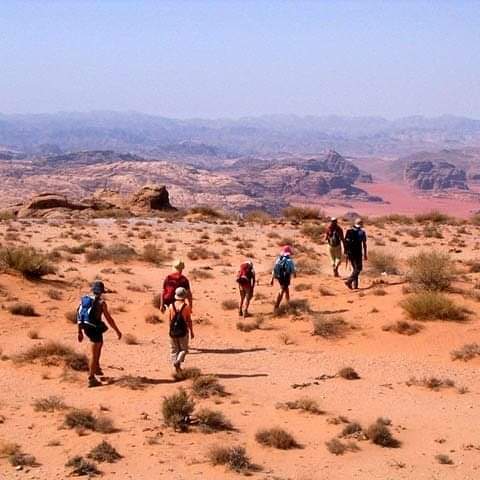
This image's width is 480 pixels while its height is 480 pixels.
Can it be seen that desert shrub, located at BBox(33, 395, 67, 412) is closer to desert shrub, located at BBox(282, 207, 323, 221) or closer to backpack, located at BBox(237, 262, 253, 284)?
backpack, located at BBox(237, 262, 253, 284)

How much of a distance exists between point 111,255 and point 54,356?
1225 cm

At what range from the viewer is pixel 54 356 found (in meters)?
12.8

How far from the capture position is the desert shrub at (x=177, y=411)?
9734 mm

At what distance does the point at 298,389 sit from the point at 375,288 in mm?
7678

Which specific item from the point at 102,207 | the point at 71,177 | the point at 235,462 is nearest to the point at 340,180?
the point at 71,177

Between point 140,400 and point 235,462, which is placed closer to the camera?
point 235,462

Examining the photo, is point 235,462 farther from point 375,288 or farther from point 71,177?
point 71,177

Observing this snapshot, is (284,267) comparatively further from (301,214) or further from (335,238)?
(301,214)

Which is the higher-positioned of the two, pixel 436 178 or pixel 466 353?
pixel 466 353

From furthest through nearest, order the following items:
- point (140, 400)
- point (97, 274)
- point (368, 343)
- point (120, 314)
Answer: point (97, 274) < point (120, 314) < point (368, 343) < point (140, 400)

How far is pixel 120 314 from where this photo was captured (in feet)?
56.3

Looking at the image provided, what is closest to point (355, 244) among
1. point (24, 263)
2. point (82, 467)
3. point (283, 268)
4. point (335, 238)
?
point (335, 238)

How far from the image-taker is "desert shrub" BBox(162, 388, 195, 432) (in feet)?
31.9

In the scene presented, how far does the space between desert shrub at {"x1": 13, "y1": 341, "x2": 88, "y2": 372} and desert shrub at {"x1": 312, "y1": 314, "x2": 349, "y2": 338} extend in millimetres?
5336
